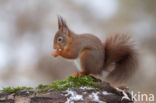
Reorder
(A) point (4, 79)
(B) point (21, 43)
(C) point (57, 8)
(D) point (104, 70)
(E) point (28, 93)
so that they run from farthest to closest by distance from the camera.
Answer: (C) point (57, 8), (B) point (21, 43), (A) point (4, 79), (D) point (104, 70), (E) point (28, 93)

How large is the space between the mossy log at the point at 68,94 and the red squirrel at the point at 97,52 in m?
0.25

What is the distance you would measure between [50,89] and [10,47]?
330cm

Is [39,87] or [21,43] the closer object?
[39,87]

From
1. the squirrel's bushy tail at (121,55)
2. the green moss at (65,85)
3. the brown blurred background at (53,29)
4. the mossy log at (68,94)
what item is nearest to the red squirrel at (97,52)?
the squirrel's bushy tail at (121,55)

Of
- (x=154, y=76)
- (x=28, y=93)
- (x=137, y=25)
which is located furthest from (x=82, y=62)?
(x=137, y=25)

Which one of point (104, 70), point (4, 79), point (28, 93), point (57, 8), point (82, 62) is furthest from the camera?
point (57, 8)

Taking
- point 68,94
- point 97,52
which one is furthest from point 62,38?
→ point 68,94

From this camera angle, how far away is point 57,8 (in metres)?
5.38

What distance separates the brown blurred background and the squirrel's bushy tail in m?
2.34

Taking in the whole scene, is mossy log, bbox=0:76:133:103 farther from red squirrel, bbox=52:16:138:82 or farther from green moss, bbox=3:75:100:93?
red squirrel, bbox=52:16:138:82

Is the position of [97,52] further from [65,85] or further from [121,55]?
[65,85]

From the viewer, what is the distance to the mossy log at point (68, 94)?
1.69 metres

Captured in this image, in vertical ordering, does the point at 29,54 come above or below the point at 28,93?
above

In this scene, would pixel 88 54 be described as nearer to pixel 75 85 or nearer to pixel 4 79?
pixel 75 85
